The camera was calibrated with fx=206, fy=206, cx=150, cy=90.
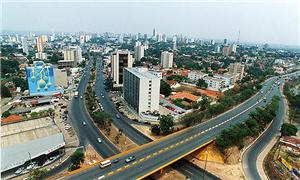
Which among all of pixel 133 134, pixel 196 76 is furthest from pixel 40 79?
pixel 196 76

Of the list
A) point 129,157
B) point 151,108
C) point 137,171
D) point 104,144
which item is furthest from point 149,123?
point 137,171

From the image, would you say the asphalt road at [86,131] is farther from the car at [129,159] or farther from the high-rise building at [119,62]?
the high-rise building at [119,62]

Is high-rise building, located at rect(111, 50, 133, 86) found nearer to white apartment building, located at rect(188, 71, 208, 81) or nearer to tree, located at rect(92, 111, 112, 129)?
white apartment building, located at rect(188, 71, 208, 81)

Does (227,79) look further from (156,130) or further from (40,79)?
(40,79)

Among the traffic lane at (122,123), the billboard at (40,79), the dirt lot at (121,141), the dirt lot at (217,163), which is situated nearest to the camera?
the dirt lot at (217,163)

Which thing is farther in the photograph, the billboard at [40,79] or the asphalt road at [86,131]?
the billboard at [40,79]

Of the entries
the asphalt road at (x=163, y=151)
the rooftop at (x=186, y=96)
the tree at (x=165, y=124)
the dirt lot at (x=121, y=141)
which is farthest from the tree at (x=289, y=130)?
the dirt lot at (x=121, y=141)

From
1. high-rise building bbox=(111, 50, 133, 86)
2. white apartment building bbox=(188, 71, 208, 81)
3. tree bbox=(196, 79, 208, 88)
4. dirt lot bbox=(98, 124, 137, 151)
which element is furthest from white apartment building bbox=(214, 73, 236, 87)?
dirt lot bbox=(98, 124, 137, 151)
